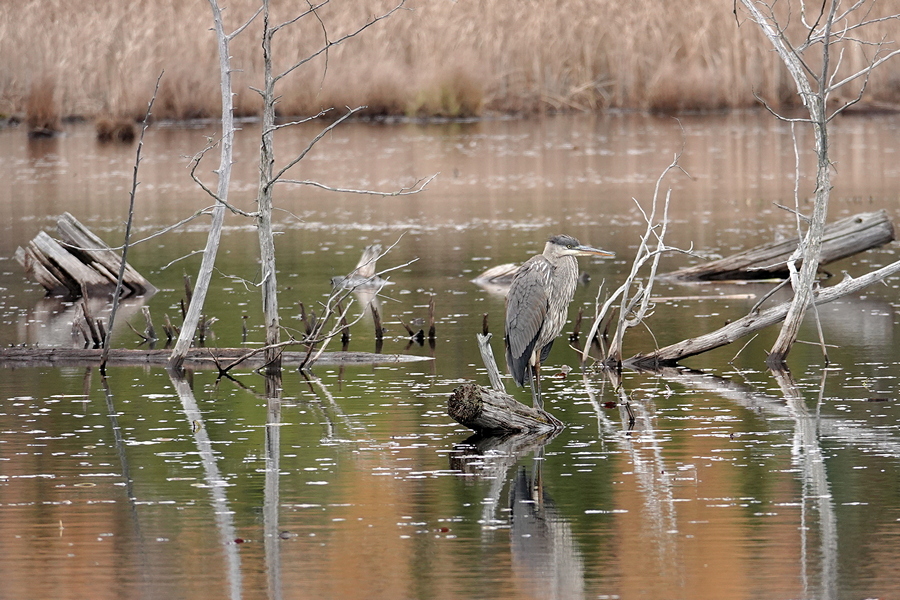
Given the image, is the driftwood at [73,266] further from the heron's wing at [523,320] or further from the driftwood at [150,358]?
the heron's wing at [523,320]

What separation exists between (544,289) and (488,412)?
1.33 meters

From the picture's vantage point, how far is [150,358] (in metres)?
12.8

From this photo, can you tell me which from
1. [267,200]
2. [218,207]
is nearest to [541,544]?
[267,200]

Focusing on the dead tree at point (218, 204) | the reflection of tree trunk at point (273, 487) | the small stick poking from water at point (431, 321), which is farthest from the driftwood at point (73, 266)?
the reflection of tree trunk at point (273, 487)

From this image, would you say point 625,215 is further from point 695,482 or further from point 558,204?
point 695,482

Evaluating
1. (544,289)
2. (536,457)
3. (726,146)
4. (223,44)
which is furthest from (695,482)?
(726,146)

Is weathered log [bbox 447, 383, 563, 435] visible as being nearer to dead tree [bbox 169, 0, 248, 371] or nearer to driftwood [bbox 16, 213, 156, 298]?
dead tree [bbox 169, 0, 248, 371]

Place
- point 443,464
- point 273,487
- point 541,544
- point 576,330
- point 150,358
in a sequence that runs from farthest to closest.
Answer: point 576,330 → point 150,358 → point 443,464 → point 273,487 → point 541,544

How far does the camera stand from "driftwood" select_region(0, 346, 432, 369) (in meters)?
12.7

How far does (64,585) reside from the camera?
7.06m

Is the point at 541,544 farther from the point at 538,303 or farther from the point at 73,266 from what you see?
the point at 73,266

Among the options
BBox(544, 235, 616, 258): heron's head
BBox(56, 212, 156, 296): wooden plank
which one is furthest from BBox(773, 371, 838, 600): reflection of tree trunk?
BBox(56, 212, 156, 296): wooden plank

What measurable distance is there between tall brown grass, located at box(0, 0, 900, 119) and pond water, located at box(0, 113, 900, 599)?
2034 cm

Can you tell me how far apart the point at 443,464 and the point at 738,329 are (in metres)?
3.76
